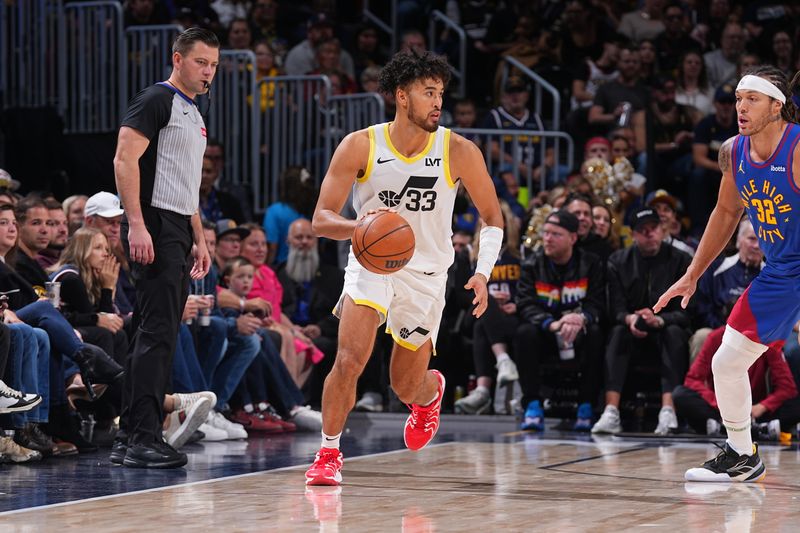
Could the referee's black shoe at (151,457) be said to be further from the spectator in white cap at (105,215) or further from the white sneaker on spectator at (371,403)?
the white sneaker on spectator at (371,403)

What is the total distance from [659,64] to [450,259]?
8.40 m

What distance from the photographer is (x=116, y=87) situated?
42.1ft

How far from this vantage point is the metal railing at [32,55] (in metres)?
12.7

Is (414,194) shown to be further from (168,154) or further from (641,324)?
(641,324)

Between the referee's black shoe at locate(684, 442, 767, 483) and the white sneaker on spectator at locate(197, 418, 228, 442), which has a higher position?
the referee's black shoe at locate(684, 442, 767, 483)

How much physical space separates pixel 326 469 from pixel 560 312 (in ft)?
13.7

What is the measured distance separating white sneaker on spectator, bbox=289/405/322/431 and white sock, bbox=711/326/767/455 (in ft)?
12.1

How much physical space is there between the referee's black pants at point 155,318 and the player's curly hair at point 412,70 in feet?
4.49

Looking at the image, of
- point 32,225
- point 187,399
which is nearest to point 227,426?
point 187,399

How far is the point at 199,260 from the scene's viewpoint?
6902 mm

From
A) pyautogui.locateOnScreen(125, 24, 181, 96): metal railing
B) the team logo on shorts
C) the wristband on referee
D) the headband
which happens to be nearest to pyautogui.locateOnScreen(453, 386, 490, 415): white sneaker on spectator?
the team logo on shorts

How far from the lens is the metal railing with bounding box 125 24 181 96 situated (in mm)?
12383

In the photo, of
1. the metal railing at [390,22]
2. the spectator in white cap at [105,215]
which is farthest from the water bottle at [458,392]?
the metal railing at [390,22]

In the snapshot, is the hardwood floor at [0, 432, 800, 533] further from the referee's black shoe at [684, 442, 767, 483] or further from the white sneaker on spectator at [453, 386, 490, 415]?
the white sneaker on spectator at [453, 386, 490, 415]
